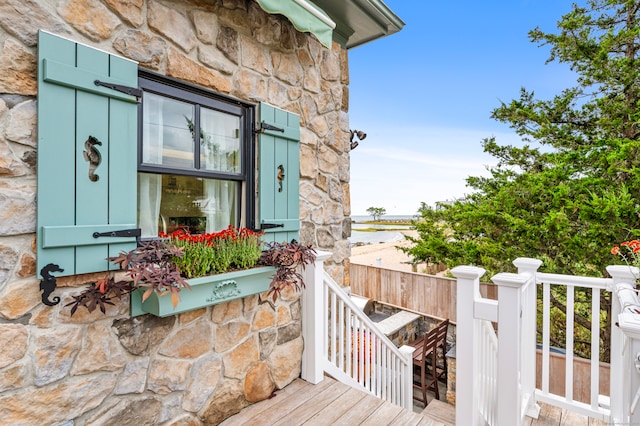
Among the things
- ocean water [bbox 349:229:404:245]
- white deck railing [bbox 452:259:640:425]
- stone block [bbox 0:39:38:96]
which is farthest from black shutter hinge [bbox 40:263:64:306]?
ocean water [bbox 349:229:404:245]

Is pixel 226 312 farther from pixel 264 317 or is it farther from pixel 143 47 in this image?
pixel 143 47

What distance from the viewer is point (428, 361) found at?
20.4 feet

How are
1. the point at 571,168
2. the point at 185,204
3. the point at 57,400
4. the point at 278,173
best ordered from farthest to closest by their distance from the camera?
the point at 571,168
the point at 278,173
the point at 185,204
the point at 57,400

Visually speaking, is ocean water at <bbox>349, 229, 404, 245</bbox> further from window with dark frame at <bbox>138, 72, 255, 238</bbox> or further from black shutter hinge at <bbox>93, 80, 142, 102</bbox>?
black shutter hinge at <bbox>93, 80, 142, 102</bbox>

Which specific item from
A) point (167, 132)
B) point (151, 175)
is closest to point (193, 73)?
point (167, 132)

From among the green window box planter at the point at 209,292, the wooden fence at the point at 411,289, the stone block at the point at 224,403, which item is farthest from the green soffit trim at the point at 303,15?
the wooden fence at the point at 411,289

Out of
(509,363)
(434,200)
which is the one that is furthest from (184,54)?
(434,200)

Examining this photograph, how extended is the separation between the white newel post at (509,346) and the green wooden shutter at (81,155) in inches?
83.5

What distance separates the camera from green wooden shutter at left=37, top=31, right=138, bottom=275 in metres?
1.38

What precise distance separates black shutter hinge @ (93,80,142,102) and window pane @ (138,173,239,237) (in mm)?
423

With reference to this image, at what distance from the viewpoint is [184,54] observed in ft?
6.23

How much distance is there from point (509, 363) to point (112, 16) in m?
2.91

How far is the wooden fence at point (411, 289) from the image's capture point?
23.4 feet

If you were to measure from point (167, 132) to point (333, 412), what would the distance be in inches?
80.9
